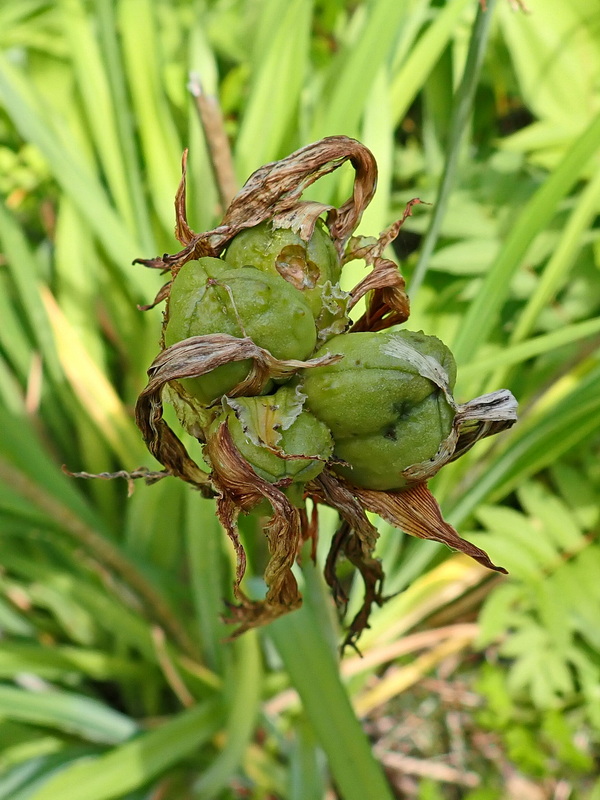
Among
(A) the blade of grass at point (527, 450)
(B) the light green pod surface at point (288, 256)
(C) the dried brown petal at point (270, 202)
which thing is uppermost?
(C) the dried brown petal at point (270, 202)

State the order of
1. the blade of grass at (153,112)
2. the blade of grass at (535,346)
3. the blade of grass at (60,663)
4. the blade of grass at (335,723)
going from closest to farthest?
the blade of grass at (335,723), the blade of grass at (535,346), the blade of grass at (60,663), the blade of grass at (153,112)

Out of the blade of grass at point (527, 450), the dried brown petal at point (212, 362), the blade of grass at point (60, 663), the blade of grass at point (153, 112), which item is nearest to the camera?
the dried brown petal at point (212, 362)

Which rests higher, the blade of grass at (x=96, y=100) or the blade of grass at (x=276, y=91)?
the blade of grass at (x=96, y=100)

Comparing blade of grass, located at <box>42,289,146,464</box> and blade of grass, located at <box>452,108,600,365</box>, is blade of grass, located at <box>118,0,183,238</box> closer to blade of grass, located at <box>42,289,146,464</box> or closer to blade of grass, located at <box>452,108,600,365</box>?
blade of grass, located at <box>42,289,146,464</box>

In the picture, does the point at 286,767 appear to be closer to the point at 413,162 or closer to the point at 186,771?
the point at 186,771

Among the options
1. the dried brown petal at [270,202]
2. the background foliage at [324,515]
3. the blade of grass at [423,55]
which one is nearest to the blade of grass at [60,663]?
the background foliage at [324,515]

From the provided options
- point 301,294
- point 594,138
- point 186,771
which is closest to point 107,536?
point 186,771

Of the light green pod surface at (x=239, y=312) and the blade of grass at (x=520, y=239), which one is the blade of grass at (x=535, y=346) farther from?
the light green pod surface at (x=239, y=312)
